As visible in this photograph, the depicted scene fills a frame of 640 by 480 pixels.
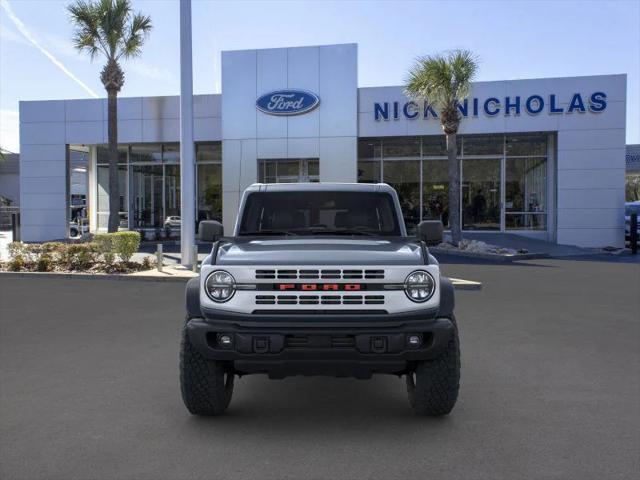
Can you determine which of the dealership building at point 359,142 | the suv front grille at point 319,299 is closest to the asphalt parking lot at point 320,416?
the suv front grille at point 319,299

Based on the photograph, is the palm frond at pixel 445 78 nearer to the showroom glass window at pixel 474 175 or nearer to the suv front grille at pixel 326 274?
the showroom glass window at pixel 474 175

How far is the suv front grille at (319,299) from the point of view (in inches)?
171

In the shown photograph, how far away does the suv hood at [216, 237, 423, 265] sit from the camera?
4445mm

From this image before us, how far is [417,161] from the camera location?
28.5m

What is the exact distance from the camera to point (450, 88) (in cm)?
2227

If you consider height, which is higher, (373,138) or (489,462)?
(373,138)

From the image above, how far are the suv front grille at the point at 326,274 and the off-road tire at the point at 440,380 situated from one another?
28.3 inches

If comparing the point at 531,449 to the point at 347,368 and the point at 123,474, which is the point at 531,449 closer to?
the point at 347,368

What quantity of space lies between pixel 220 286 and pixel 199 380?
749 millimetres

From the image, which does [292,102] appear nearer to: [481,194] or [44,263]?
[481,194]

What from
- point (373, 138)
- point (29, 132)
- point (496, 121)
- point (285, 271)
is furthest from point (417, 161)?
point (285, 271)

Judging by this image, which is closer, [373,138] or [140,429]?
[140,429]

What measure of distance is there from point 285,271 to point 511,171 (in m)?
24.8

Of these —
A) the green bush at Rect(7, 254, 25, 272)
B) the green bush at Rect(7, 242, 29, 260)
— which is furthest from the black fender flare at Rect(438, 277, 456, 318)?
the green bush at Rect(7, 242, 29, 260)
